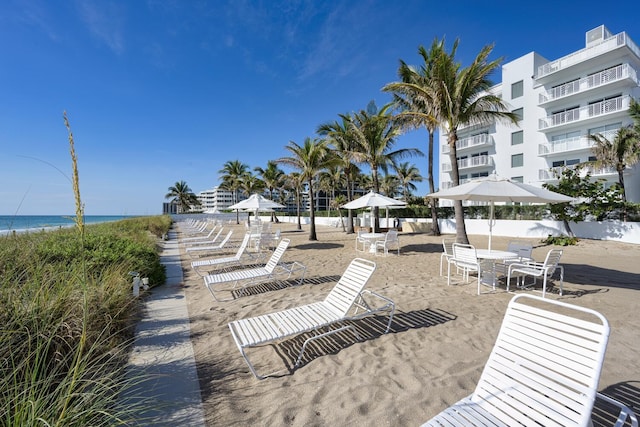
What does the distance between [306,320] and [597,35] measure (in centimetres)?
3718

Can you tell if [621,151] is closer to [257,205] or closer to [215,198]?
[257,205]

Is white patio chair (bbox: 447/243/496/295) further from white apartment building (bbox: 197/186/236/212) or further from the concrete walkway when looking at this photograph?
white apartment building (bbox: 197/186/236/212)

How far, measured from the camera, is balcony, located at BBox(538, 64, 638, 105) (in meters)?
20.9

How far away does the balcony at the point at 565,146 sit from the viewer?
22.8 metres

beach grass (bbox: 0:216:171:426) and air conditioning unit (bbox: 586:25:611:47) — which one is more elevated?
air conditioning unit (bbox: 586:25:611:47)

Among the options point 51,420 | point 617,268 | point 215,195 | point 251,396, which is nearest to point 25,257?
point 51,420

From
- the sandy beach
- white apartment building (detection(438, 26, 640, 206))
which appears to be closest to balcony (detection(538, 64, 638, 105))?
white apartment building (detection(438, 26, 640, 206))

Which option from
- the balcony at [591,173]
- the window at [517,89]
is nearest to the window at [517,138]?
the window at [517,89]

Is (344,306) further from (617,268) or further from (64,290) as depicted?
(617,268)

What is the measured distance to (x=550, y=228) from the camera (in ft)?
54.7

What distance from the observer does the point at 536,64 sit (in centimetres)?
2653

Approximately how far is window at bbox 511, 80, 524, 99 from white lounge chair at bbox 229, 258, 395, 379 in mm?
32161

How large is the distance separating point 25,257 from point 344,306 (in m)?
5.30

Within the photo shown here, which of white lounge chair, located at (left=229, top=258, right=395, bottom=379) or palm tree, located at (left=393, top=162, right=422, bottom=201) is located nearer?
white lounge chair, located at (left=229, top=258, right=395, bottom=379)
